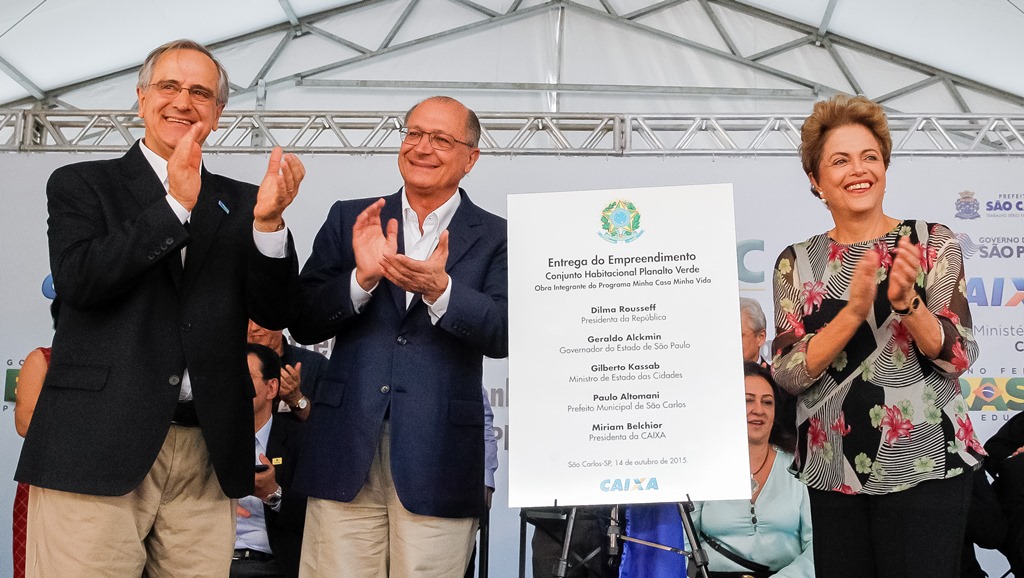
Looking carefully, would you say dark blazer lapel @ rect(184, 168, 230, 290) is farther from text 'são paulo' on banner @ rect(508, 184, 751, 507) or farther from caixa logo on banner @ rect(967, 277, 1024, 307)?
caixa logo on banner @ rect(967, 277, 1024, 307)

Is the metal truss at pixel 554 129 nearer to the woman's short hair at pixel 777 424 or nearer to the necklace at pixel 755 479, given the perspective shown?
the woman's short hair at pixel 777 424

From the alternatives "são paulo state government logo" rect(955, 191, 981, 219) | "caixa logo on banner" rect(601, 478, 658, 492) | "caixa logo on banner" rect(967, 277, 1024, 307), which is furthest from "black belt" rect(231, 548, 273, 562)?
"são paulo state government logo" rect(955, 191, 981, 219)

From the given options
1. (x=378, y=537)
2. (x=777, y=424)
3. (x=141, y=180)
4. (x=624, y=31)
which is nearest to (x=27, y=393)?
(x=141, y=180)

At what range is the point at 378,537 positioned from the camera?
2479mm

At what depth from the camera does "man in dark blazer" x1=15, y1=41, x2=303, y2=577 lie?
2.09 meters

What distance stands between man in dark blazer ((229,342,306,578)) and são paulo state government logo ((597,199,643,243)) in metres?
1.74

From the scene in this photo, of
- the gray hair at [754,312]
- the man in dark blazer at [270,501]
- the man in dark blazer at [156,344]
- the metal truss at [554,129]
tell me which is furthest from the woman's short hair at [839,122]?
the metal truss at [554,129]

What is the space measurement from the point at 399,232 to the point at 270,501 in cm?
175

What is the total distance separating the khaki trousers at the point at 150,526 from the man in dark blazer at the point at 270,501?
4.52 feet

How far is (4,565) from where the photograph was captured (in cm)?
495

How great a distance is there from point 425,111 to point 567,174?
8.70ft

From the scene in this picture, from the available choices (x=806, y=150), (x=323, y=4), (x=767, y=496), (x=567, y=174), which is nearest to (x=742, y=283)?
(x=567, y=174)

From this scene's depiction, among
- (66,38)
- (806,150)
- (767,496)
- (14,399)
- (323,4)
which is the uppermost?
(323,4)

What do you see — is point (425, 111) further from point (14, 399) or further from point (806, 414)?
point (14, 399)
